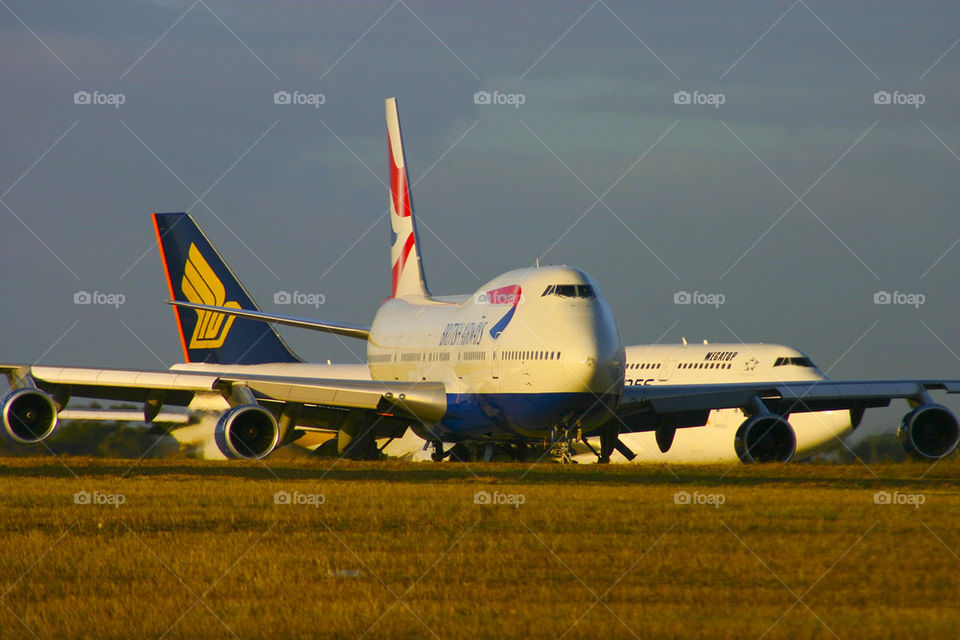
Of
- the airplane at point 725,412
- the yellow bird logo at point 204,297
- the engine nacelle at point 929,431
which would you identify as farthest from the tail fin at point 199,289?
the engine nacelle at point 929,431

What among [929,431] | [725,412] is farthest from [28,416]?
[929,431]

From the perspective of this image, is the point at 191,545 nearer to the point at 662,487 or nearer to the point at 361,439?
the point at 662,487

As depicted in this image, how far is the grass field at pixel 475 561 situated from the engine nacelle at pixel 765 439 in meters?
8.20

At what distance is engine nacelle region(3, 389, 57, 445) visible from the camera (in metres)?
26.8

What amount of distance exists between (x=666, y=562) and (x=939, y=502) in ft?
21.6

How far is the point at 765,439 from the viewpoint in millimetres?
27531

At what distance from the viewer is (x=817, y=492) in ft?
58.0

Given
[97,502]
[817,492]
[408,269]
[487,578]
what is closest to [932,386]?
[817,492]

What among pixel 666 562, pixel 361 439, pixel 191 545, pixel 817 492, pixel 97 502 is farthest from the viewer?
pixel 361 439

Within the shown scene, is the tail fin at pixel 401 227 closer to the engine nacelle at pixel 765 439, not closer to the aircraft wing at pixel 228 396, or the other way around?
the aircraft wing at pixel 228 396

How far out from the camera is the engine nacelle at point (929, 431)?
27.4 m

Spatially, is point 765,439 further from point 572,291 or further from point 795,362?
point 795,362

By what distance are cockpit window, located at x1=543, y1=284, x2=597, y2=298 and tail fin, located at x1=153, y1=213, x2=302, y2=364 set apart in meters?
18.5

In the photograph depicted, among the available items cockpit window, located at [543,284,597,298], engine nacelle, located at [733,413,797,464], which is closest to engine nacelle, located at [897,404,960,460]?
engine nacelle, located at [733,413,797,464]
